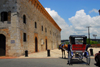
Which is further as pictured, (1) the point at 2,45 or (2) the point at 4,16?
(2) the point at 4,16

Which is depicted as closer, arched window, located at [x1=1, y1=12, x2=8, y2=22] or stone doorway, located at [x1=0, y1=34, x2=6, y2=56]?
stone doorway, located at [x1=0, y1=34, x2=6, y2=56]

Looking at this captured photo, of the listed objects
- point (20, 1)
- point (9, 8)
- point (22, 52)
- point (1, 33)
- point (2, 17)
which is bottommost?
point (22, 52)

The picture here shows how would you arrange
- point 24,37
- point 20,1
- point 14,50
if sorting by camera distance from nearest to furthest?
point 14,50, point 20,1, point 24,37

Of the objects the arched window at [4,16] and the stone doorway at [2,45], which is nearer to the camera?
Answer: the stone doorway at [2,45]

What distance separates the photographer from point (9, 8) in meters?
15.5

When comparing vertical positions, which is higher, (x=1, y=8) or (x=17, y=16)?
(x=1, y=8)

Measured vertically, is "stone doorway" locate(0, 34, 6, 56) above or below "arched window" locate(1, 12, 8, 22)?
below

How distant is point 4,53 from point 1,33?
105 inches

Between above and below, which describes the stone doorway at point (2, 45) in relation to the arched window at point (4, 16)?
below

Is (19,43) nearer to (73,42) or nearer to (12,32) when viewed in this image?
(12,32)

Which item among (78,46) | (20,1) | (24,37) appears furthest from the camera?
(24,37)

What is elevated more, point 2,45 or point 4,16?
point 4,16

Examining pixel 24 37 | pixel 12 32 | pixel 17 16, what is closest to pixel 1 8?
pixel 17 16

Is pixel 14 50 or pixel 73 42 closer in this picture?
pixel 73 42
